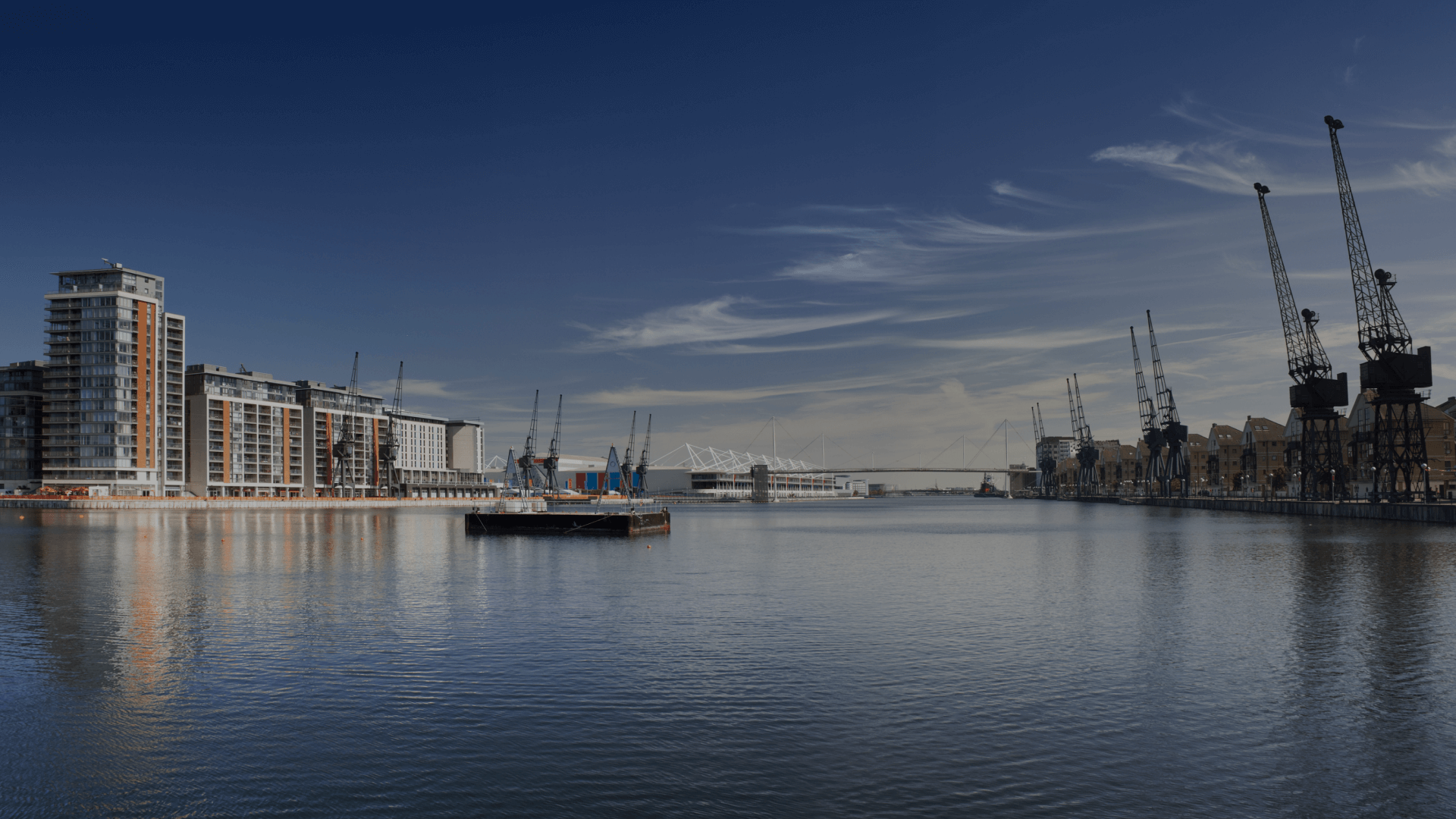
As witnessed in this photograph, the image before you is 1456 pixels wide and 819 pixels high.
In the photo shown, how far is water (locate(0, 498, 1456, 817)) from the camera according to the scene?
16.4m

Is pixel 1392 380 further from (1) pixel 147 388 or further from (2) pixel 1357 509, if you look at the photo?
(1) pixel 147 388

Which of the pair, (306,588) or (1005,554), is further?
(1005,554)

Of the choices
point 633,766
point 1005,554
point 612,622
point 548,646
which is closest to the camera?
point 633,766

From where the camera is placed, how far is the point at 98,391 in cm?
19000

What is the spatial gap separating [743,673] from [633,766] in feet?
27.0

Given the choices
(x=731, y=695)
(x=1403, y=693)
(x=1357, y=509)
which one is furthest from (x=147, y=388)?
(x=1403, y=693)

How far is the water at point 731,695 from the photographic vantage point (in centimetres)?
1642

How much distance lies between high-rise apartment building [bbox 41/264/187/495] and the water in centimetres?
16005

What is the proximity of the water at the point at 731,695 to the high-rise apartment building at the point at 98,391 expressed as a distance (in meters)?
160

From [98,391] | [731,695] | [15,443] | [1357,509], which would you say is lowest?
[1357,509]

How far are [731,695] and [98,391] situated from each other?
20663 centimetres

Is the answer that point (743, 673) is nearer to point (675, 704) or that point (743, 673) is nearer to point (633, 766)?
point (675, 704)

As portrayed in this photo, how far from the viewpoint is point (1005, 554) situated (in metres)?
70.7

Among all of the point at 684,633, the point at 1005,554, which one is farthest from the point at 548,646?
the point at 1005,554
